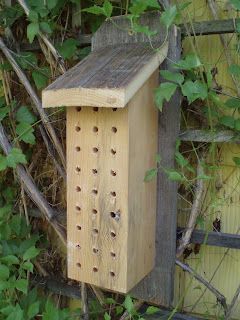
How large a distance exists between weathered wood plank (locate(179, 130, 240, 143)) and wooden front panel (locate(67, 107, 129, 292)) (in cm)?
25

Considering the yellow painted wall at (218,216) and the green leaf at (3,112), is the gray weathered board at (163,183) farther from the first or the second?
the green leaf at (3,112)

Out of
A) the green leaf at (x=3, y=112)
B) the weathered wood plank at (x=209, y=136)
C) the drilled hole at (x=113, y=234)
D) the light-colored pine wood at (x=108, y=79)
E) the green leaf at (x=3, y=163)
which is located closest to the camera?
the light-colored pine wood at (x=108, y=79)

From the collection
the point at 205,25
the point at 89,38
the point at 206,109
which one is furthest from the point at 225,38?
the point at 89,38

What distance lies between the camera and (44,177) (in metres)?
1.43

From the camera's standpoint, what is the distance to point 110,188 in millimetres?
925

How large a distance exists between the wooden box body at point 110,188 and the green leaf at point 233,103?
0.61 ft

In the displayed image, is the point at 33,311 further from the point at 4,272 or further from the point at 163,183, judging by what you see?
the point at 163,183

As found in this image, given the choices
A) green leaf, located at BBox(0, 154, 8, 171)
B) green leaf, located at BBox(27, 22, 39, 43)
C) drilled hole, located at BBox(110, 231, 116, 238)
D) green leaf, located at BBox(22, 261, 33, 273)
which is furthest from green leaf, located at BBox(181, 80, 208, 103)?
green leaf, located at BBox(22, 261, 33, 273)

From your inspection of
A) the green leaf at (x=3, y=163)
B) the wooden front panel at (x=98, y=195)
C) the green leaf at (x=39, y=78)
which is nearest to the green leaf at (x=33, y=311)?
the wooden front panel at (x=98, y=195)

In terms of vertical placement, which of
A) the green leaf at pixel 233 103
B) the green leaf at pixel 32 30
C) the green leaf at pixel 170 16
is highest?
the green leaf at pixel 170 16

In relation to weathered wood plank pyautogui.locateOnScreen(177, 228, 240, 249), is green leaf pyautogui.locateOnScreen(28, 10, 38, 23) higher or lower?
higher

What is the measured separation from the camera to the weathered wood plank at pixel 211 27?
1.00m

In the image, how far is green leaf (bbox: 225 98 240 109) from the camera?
1019mm

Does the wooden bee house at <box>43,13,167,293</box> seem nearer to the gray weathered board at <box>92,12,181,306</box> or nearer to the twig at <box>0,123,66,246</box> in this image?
the gray weathered board at <box>92,12,181,306</box>
